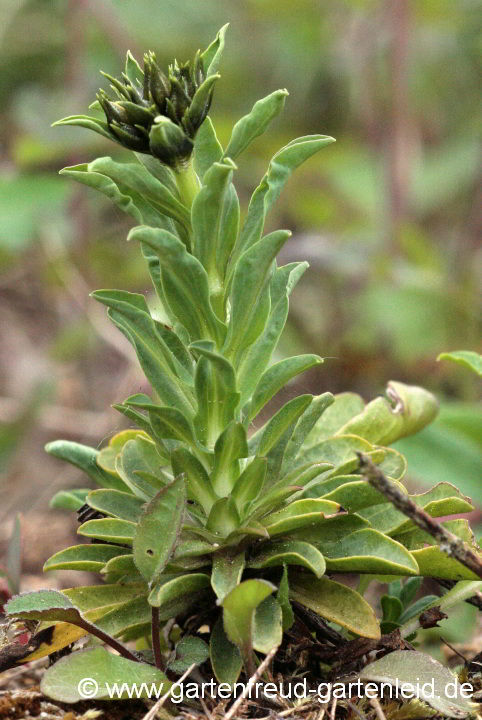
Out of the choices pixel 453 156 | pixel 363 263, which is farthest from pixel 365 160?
pixel 363 263

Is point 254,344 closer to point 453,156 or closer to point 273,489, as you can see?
point 273,489

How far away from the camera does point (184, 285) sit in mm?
1072

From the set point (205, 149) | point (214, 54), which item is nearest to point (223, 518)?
point (205, 149)

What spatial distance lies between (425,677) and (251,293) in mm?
527

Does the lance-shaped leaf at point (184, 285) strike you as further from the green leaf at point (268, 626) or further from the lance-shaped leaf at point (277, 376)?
the green leaf at point (268, 626)

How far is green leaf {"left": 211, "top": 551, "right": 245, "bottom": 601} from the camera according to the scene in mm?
1031

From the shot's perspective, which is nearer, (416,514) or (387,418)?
(416,514)

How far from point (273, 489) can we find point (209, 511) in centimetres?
9

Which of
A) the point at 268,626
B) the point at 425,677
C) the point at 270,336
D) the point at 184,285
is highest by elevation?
the point at 184,285

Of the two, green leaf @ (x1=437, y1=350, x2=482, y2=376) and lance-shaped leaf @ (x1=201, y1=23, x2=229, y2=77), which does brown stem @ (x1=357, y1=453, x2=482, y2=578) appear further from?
lance-shaped leaf @ (x1=201, y1=23, x2=229, y2=77)

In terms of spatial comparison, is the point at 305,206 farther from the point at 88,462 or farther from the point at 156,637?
the point at 156,637

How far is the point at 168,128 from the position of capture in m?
1.00

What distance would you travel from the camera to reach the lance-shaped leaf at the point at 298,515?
1059mm

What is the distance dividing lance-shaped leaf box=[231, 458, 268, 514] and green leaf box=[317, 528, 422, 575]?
0.39ft
